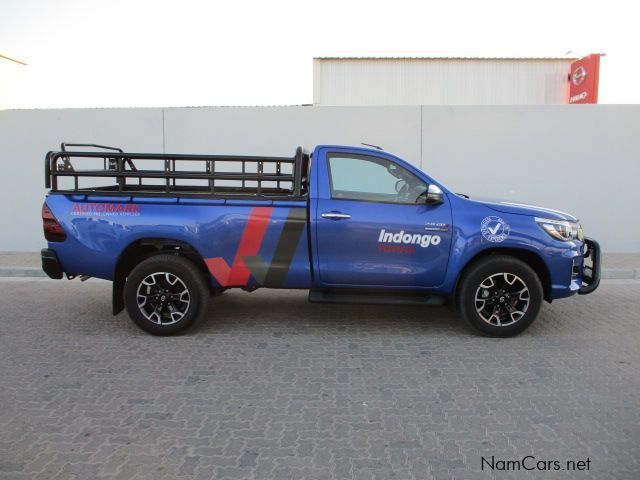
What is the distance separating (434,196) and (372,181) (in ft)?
2.07

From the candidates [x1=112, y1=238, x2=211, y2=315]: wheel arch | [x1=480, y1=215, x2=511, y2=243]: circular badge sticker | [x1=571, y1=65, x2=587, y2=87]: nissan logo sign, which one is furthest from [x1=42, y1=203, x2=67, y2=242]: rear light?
[x1=571, y1=65, x2=587, y2=87]: nissan logo sign

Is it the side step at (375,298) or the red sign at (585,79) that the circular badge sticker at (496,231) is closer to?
the side step at (375,298)

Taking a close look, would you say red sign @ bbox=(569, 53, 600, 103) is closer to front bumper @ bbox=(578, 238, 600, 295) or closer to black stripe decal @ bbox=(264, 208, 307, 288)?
front bumper @ bbox=(578, 238, 600, 295)

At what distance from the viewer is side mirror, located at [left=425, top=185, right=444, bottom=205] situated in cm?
524

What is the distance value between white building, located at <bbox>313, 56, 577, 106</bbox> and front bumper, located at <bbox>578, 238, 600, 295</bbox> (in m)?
14.8

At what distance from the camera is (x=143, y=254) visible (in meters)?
5.62

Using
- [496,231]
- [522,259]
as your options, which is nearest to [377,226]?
[496,231]

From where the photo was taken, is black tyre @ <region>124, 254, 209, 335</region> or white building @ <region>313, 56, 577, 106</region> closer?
black tyre @ <region>124, 254, 209, 335</region>

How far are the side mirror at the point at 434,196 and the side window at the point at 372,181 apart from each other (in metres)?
0.12

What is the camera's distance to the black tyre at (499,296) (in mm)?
5285

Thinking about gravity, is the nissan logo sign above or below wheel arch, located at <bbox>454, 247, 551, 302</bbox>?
above

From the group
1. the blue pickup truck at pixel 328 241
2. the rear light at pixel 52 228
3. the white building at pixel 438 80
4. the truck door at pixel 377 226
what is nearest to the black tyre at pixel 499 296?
the blue pickup truck at pixel 328 241

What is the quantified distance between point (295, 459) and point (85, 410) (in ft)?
5.40

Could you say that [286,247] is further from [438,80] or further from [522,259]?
[438,80]
